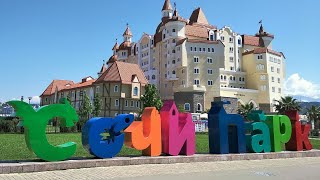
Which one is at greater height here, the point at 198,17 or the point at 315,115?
the point at 198,17

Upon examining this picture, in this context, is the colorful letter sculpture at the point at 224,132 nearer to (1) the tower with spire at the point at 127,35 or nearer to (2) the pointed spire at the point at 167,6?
(2) the pointed spire at the point at 167,6

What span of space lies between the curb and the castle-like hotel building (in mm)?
52202

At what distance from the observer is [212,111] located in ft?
52.0

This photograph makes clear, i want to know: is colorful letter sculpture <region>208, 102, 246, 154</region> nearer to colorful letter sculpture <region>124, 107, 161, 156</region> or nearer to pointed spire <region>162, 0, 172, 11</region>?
colorful letter sculpture <region>124, 107, 161, 156</region>

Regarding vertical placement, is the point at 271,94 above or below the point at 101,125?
above

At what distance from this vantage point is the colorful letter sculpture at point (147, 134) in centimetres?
1345

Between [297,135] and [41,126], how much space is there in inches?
534

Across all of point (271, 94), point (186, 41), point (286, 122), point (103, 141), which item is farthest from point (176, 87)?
point (103, 141)

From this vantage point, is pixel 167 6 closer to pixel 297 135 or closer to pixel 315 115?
pixel 315 115

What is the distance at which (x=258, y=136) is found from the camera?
16.4 metres

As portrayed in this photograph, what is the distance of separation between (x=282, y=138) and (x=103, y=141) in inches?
393

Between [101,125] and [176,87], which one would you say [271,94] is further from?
[101,125]

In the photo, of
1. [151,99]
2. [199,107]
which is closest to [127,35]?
[199,107]

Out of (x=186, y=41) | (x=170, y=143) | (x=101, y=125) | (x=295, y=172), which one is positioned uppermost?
Answer: (x=186, y=41)
